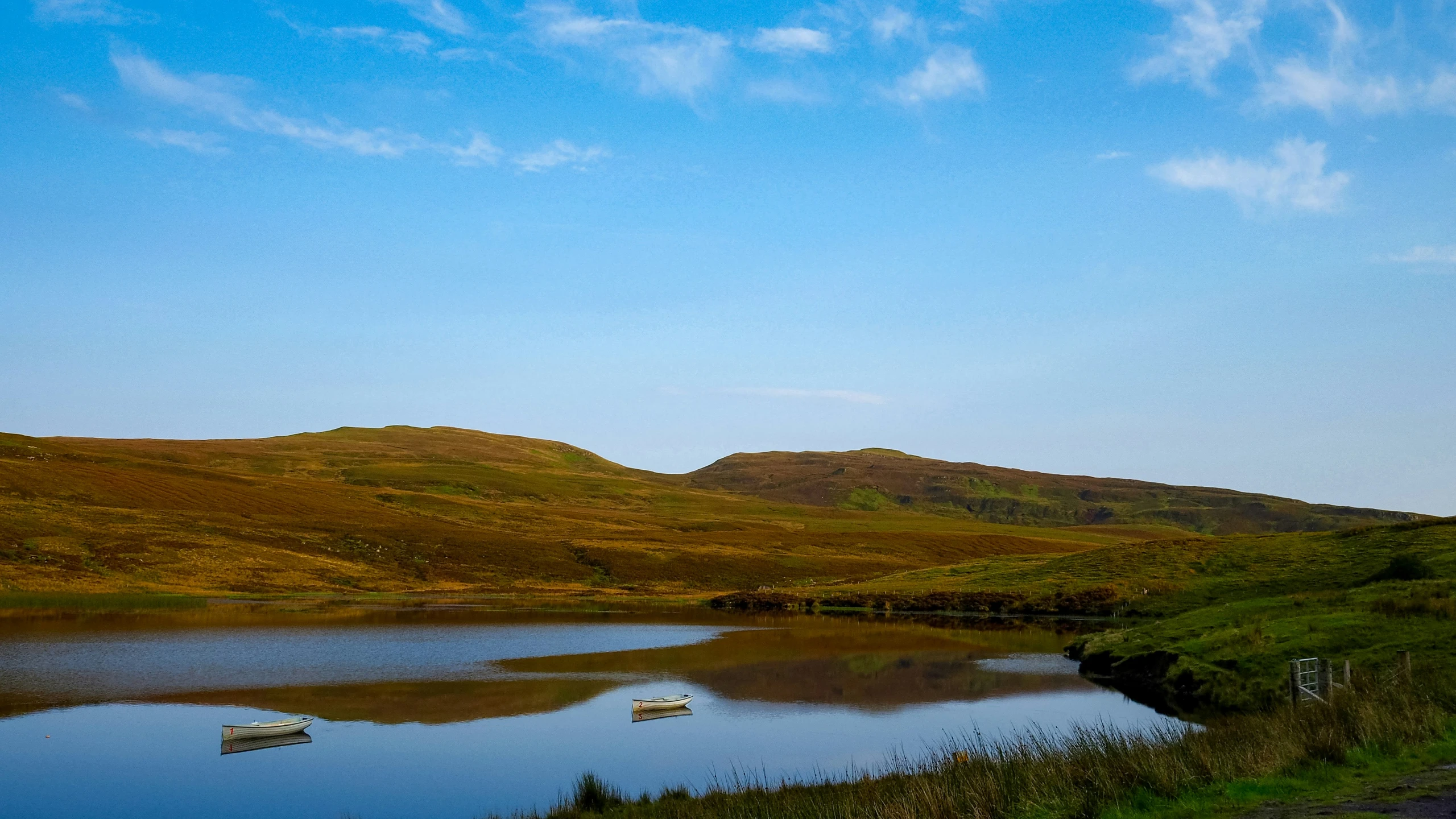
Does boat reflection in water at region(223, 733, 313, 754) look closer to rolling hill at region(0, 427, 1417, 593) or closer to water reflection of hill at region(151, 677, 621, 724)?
water reflection of hill at region(151, 677, 621, 724)

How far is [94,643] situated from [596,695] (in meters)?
27.9

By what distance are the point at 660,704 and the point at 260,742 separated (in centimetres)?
1272

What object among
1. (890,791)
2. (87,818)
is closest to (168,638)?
(87,818)

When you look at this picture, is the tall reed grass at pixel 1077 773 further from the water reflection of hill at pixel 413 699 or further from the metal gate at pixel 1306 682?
the water reflection of hill at pixel 413 699

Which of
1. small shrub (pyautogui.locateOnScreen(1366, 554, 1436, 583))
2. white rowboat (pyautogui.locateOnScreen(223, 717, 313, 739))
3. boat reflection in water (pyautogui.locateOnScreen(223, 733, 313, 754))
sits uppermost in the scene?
small shrub (pyautogui.locateOnScreen(1366, 554, 1436, 583))

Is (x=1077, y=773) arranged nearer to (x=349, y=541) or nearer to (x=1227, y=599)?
(x=1227, y=599)

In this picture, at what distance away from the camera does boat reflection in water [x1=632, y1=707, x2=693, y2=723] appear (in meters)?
33.0

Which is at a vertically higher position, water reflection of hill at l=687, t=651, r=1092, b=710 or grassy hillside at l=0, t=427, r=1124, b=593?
grassy hillside at l=0, t=427, r=1124, b=593

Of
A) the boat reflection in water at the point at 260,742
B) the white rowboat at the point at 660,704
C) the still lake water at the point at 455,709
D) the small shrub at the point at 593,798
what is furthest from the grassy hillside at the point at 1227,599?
the boat reflection in water at the point at 260,742

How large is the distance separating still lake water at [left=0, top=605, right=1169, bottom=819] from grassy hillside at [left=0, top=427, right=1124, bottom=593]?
27.0m

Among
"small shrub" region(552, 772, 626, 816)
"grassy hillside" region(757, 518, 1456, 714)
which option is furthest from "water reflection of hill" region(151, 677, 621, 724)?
"grassy hillside" region(757, 518, 1456, 714)

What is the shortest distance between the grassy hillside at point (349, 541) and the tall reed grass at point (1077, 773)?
2807 inches

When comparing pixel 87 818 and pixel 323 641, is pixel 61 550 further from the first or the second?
pixel 87 818

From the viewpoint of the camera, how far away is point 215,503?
375ft
